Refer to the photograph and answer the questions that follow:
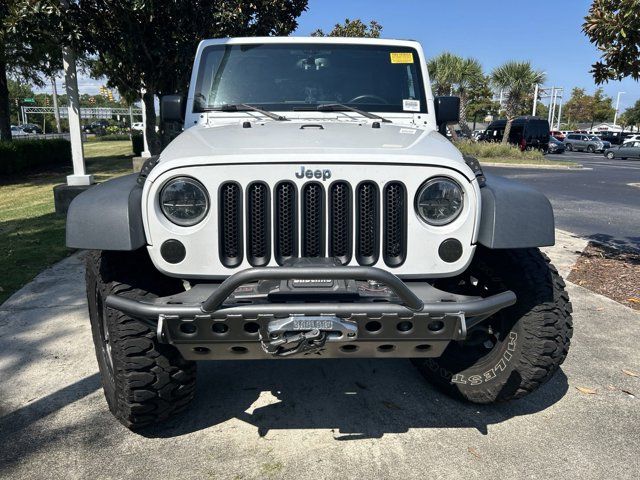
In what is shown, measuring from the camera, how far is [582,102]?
70312mm

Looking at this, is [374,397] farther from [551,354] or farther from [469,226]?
[469,226]

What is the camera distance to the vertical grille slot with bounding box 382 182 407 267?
2.31 m

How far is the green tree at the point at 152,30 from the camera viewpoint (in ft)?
26.9

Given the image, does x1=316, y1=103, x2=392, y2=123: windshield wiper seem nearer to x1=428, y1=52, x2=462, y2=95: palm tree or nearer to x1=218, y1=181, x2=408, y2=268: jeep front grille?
x1=218, y1=181, x2=408, y2=268: jeep front grille

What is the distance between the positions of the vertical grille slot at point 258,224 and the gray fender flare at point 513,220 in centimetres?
96

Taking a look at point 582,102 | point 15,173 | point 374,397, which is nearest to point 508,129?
point 15,173

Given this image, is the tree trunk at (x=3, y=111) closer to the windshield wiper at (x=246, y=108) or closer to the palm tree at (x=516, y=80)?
the windshield wiper at (x=246, y=108)

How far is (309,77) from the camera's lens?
3672 mm

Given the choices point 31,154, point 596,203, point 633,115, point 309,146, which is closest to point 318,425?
point 309,146

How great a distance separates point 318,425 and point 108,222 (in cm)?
150

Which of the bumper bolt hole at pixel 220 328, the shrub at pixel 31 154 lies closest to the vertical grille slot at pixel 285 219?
the bumper bolt hole at pixel 220 328

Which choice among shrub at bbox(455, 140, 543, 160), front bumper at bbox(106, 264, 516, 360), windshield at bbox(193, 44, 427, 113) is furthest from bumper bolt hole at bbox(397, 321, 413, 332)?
shrub at bbox(455, 140, 543, 160)

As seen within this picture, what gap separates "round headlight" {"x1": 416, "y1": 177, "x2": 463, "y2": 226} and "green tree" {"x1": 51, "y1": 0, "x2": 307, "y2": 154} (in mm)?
7102

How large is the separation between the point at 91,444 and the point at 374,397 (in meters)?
1.54
